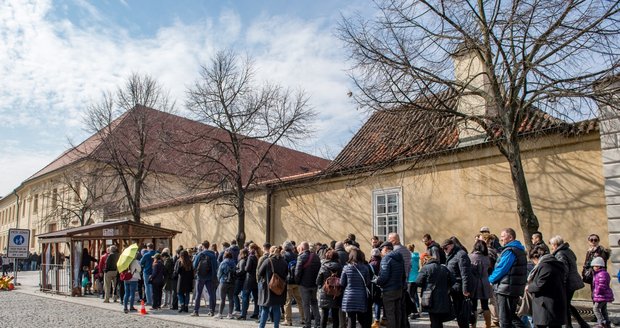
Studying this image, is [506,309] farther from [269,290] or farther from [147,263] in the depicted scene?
[147,263]

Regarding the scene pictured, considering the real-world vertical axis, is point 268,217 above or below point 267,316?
above

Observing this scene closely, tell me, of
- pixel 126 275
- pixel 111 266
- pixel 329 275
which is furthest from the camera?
pixel 111 266

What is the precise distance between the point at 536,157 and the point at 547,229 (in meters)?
1.86

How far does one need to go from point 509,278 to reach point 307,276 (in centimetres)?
406

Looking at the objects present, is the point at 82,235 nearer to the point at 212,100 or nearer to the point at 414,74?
the point at 212,100

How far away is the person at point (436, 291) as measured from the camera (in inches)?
343

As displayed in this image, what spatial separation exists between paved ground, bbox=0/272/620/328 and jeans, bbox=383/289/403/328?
219cm

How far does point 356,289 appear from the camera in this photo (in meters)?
9.12

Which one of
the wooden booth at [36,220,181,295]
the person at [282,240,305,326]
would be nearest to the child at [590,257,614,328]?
the person at [282,240,305,326]

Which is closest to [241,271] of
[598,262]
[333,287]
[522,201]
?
[333,287]

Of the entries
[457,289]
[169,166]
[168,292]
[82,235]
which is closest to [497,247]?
[457,289]

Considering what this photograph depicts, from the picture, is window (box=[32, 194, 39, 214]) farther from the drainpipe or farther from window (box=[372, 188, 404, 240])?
window (box=[372, 188, 404, 240])

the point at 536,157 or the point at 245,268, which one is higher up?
the point at 536,157

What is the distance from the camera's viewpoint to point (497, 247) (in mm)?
11117
